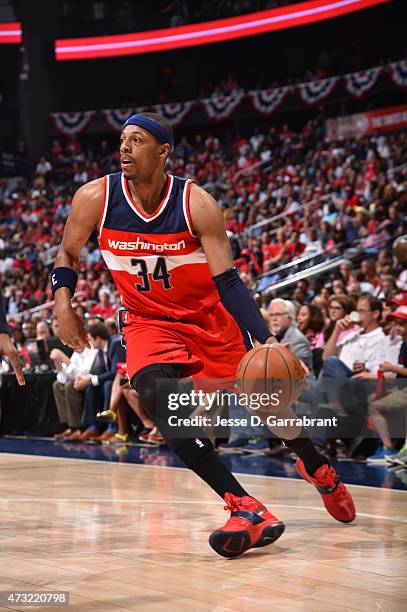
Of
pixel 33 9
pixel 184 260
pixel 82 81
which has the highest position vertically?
pixel 33 9

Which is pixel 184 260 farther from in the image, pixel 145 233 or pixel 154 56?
pixel 154 56

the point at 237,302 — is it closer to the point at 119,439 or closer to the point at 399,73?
the point at 119,439

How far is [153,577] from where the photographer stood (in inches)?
145

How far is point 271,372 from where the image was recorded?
4051 mm

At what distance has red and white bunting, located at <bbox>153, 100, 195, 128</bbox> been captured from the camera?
27933 millimetres

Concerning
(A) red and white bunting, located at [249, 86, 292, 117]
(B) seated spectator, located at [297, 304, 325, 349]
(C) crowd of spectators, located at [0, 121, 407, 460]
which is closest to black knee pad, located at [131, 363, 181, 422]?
(C) crowd of spectators, located at [0, 121, 407, 460]

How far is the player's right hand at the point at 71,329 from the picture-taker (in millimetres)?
4230

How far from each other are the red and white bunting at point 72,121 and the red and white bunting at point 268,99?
5703mm

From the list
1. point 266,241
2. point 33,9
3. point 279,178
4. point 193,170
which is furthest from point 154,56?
point 266,241

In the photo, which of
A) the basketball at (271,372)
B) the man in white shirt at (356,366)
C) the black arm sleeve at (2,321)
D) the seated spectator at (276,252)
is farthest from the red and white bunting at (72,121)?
the basketball at (271,372)

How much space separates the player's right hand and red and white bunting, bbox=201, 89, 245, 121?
76.6 feet

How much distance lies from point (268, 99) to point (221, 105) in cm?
168

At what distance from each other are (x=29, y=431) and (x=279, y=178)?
1087 centimetres

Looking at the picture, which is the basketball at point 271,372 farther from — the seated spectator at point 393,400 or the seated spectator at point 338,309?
the seated spectator at point 338,309
